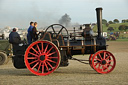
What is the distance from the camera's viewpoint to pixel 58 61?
7.36m

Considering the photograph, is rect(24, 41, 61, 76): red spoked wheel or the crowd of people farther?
the crowd of people

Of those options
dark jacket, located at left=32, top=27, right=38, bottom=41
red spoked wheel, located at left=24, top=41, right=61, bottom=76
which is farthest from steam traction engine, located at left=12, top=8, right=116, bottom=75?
dark jacket, located at left=32, top=27, right=38, bottom=41

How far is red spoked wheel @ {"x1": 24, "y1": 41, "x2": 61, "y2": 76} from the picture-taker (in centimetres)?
735

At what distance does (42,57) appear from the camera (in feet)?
24.1

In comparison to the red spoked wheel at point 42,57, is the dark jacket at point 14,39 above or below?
above

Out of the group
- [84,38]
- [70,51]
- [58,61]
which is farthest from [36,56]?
[84,38]

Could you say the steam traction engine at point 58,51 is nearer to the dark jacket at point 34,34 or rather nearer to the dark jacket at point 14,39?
the dark jacket at point 14,39

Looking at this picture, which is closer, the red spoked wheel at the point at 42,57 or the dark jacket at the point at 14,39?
the red spoked wheel at the point at 42,57

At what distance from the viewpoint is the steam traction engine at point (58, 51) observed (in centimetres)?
738

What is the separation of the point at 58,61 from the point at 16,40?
1832 millimetres

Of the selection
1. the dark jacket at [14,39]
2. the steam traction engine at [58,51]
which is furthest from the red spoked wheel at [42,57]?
the dark jacket at [14,39]

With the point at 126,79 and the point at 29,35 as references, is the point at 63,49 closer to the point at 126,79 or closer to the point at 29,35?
the point at 29,35

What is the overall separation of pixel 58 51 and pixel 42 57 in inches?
22.8

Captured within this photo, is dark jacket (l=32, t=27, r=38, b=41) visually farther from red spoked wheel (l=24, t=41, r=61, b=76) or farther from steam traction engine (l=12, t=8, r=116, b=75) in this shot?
red spoked wheel (l=24, t=41, r=61, b=76)
